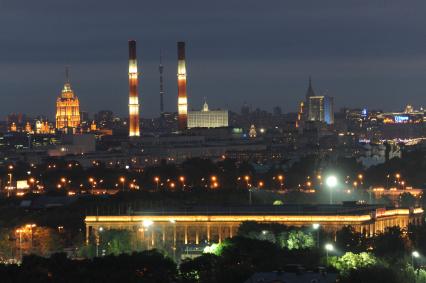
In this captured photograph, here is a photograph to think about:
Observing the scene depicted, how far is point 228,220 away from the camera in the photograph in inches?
2916

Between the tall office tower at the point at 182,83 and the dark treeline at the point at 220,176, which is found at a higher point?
the tall office tower at the point at 182,83

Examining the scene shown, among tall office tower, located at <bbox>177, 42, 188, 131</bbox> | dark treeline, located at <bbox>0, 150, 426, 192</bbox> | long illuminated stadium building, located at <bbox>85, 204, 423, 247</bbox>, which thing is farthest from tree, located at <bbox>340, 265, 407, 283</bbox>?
tall office tower, located at <bbox>177, 42, 188, 131</bbox>

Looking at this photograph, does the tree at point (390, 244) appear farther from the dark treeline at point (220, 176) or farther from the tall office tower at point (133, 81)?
the tall office tower at point (133, 81)

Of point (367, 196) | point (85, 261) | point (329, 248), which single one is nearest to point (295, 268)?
point (85, 261)

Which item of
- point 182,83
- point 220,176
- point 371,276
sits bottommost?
point 371,276

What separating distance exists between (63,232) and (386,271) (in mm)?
27141

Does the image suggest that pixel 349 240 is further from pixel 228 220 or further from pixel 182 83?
pixel 182 83

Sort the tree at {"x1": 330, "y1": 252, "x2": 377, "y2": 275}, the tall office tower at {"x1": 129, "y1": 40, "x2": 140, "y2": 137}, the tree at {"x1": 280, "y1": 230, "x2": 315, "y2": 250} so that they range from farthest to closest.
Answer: the tall office tower at {"x1": 129, "y1": 40, "x2": 140, "y2": 137} < the tree at {"x1": 280, "y1": 230, "x2": 315, "y2": 250} < the tree at {"x1": 330, "y1": 252, "x2": 377, "y2": 275}

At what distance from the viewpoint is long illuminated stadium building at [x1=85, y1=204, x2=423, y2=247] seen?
236ft

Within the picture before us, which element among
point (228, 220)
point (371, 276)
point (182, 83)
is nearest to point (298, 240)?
point (228, 220)

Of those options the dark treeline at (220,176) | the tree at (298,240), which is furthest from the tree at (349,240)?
the dark treeline at (220,176)

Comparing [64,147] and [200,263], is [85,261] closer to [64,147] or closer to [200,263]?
[200,263]

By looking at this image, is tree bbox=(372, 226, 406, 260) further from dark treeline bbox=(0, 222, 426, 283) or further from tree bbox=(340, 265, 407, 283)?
tree bbox=(340, 265, 407, 283)

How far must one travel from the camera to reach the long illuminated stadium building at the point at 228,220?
72.0 m
